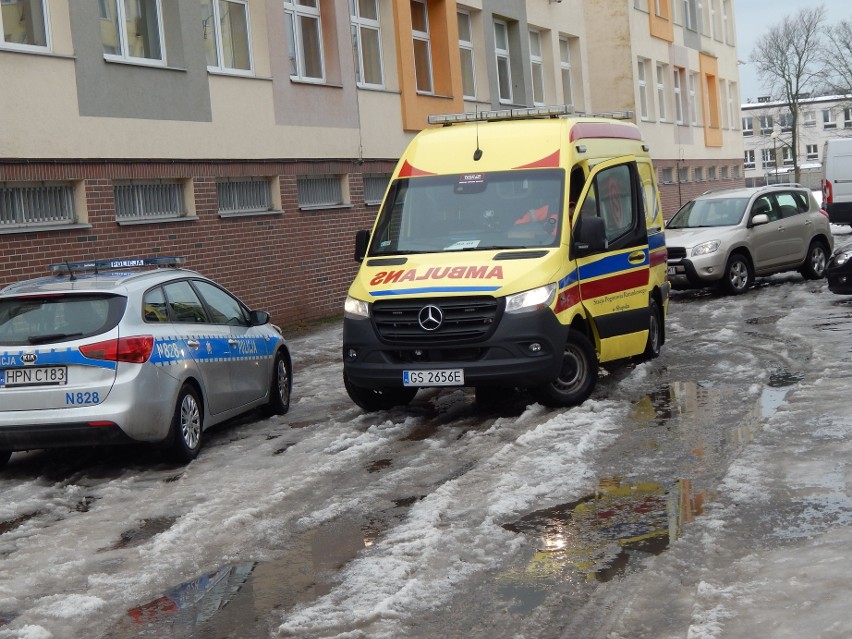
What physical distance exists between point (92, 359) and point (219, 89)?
36.5 ft

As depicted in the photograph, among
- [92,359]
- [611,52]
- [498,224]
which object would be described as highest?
[611,52]

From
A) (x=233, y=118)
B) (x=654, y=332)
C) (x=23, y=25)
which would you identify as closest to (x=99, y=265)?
(x=654, y=332)

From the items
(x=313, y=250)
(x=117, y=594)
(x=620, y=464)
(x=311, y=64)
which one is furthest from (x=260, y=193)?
(x=117, y=594)

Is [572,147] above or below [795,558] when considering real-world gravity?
above

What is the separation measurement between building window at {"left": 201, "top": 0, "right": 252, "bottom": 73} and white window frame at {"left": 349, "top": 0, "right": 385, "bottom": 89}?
3.36 metres

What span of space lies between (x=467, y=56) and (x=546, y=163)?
17728mm

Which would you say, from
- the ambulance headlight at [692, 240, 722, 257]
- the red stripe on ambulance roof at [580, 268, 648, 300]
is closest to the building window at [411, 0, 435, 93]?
the ambulance headlight at [692, 240, 722, 257]

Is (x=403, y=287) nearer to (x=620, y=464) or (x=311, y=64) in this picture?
(x=620, y=464)

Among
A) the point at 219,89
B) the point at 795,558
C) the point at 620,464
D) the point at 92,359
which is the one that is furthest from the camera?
the point at 219,89

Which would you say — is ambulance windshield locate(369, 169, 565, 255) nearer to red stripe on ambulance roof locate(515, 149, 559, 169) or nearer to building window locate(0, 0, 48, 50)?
red stripe on ambulance roof locate(515, 149, 559, 169)

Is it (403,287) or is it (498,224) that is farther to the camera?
(498,224)

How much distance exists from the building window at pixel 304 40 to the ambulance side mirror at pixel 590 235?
11490mm

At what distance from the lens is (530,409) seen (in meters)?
10.8

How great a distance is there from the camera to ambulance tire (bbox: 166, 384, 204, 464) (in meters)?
9.31
